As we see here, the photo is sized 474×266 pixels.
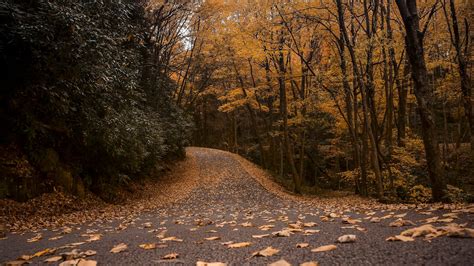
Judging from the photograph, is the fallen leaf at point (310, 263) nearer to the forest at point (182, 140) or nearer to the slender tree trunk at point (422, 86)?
the forest at point (182, 140)

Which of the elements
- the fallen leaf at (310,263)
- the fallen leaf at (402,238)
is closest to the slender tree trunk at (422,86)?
the fallen leaf at (402,238)

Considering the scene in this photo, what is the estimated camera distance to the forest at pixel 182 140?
308 centimetres

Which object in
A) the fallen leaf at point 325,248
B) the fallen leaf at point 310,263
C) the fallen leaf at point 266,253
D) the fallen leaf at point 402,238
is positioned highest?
the fallen leaf at point 310,263

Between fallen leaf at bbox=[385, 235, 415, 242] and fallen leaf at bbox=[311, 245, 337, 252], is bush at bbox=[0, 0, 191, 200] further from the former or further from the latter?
fallen leaf at bbox=[385, 235, 415, 242]

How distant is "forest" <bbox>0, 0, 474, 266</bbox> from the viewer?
121 inches

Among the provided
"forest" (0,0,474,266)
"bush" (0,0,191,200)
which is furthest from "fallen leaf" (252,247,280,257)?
"bush" (0,0,191,200)

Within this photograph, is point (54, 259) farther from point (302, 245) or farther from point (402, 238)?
point (402, 238)

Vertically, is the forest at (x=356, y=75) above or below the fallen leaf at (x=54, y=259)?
above

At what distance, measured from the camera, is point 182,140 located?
21391mm

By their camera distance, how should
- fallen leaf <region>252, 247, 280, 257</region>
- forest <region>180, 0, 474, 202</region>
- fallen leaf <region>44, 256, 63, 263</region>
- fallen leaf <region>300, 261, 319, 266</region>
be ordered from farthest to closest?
forest <region>180, 0, 474, 202</region>, fallen leaf <region>44, 256, 63, 263</region>, fallen leaf <region>252, 247, 280, 257</region>, fallen leaf <region>300, 261, 319, 266</region>

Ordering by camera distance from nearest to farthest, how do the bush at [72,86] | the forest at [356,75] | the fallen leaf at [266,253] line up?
the fallen leaf at [266,253], the bush at [72,86], the forest at [356,75]

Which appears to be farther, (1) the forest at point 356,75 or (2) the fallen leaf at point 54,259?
(1) the forest at point 356,75

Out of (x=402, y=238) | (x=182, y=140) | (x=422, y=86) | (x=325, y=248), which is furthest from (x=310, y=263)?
(x=182, y=140)

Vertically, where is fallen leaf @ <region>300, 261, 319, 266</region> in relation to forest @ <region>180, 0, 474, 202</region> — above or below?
below
